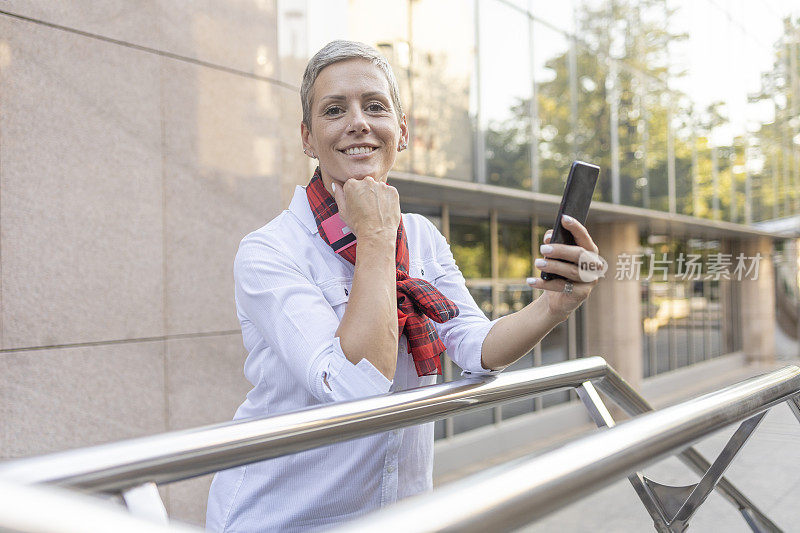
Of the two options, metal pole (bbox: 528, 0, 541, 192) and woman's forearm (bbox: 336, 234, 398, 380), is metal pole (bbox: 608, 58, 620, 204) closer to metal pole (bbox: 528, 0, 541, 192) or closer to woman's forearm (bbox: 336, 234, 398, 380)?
metal pole (bbox: 528, 0, 541, 192)

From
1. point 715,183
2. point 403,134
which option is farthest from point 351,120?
point 715,183

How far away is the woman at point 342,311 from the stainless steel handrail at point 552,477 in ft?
1.68

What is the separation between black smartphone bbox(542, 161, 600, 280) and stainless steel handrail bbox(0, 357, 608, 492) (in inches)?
12.9

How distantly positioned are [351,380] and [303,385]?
0.15 m

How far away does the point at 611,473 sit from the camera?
88 cm

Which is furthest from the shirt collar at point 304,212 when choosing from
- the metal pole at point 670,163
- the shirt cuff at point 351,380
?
the metal pole at point 670,163

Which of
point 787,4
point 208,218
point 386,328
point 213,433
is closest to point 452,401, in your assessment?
point 386,328

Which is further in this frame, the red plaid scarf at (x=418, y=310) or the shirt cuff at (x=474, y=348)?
the shirt cuff at (x=474, y=348)

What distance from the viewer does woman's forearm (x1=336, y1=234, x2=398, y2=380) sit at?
1.40 metres

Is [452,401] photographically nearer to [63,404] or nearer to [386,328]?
[386,328]

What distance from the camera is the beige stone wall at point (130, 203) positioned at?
149 inches

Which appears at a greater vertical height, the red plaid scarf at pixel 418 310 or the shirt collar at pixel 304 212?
the shirt collar at pixel 304 212

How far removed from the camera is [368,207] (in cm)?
159

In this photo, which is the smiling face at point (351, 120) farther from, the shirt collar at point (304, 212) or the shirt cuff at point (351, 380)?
the shirt cuff at point (351, 380)
